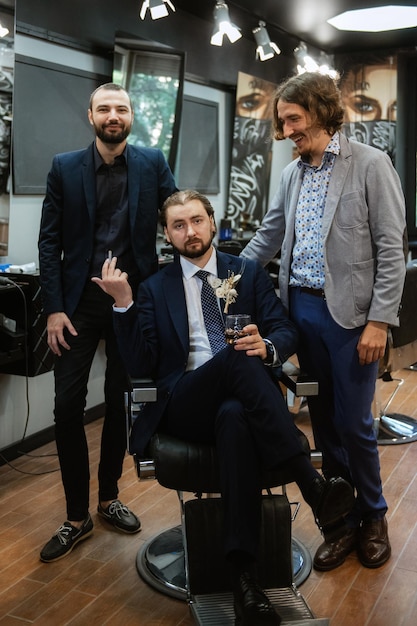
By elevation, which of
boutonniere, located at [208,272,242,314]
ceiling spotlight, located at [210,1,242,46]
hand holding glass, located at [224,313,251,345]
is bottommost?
hand holding glass, located at [224,313,251,345]

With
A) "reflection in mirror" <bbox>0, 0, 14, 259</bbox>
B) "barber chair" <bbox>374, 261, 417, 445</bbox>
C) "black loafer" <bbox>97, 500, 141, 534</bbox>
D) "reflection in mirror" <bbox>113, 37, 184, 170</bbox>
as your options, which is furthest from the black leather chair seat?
"reflection in mirror" <bbox>113, 37, 184, 170</bbox>

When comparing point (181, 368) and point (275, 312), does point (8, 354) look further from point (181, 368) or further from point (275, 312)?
point (275, 312)

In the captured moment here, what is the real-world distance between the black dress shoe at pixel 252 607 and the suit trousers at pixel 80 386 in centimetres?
96

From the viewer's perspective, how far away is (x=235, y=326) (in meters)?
2.26

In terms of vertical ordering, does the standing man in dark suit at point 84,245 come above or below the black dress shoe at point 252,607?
above

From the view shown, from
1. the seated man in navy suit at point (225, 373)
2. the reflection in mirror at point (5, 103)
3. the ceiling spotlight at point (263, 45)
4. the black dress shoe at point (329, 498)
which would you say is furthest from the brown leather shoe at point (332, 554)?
the ceiling spotlight at point (263, 45)

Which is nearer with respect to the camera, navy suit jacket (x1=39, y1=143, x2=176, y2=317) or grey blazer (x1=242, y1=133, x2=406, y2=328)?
grey blazer (x1=242, y1=133, x2=406, y2=328)

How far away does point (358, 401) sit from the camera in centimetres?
260

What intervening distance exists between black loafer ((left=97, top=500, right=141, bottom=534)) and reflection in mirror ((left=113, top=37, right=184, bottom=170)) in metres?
2.27

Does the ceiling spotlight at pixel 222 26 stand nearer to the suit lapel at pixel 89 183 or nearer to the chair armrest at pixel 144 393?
the suit lapel at pixel 89 183

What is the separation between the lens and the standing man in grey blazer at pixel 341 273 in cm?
247

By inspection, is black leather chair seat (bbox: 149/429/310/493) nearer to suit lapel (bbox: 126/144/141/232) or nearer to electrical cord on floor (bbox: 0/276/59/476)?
suit lapel (bbox: 126/144/141/232)

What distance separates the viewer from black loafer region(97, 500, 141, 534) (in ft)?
9.71

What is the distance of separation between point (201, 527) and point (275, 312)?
79 centimetres
